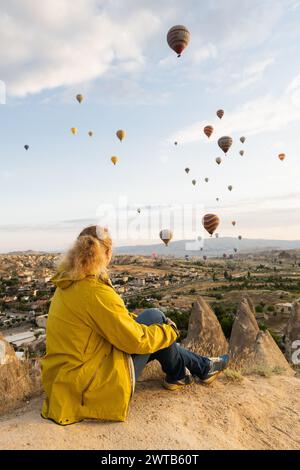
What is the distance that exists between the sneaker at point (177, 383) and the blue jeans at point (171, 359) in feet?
0.13

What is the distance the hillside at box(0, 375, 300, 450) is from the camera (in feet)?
10.4

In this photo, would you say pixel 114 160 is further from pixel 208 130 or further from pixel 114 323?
pixel 114 323

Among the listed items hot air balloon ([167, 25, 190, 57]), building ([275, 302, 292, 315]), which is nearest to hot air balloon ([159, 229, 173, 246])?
building ([275, 302, 292, 315])

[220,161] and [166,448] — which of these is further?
[220,161]

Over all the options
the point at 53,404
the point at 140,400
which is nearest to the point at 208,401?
the point at 140,400

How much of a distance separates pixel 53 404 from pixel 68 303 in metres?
0.83

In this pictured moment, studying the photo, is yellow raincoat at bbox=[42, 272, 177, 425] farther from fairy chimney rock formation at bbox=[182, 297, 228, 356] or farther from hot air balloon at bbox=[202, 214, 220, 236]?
hot air balloon at bbox=[202, 214, 220, 236]

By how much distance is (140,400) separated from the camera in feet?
13.1

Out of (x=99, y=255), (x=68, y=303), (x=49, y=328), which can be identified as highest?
(x=99, y=255)

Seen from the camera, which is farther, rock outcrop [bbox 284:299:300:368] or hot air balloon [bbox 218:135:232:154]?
hot air balloon [bbox 218:135:232:154]

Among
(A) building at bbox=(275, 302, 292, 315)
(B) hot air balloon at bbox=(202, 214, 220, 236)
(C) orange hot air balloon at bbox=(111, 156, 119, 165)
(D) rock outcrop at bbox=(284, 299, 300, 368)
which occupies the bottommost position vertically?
(A) building at bbox=(275, 302, 292, 315)

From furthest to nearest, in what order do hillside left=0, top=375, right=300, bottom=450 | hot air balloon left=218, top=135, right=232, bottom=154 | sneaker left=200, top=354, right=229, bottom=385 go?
hot air balloon left=218, top=135, right=232, bottom=154, sneaker left=200, top=354, right=229, bottom=385, hillside left=0, top=375, right=300, bottom=450

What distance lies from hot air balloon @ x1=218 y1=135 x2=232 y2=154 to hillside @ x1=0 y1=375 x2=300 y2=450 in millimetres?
28045
